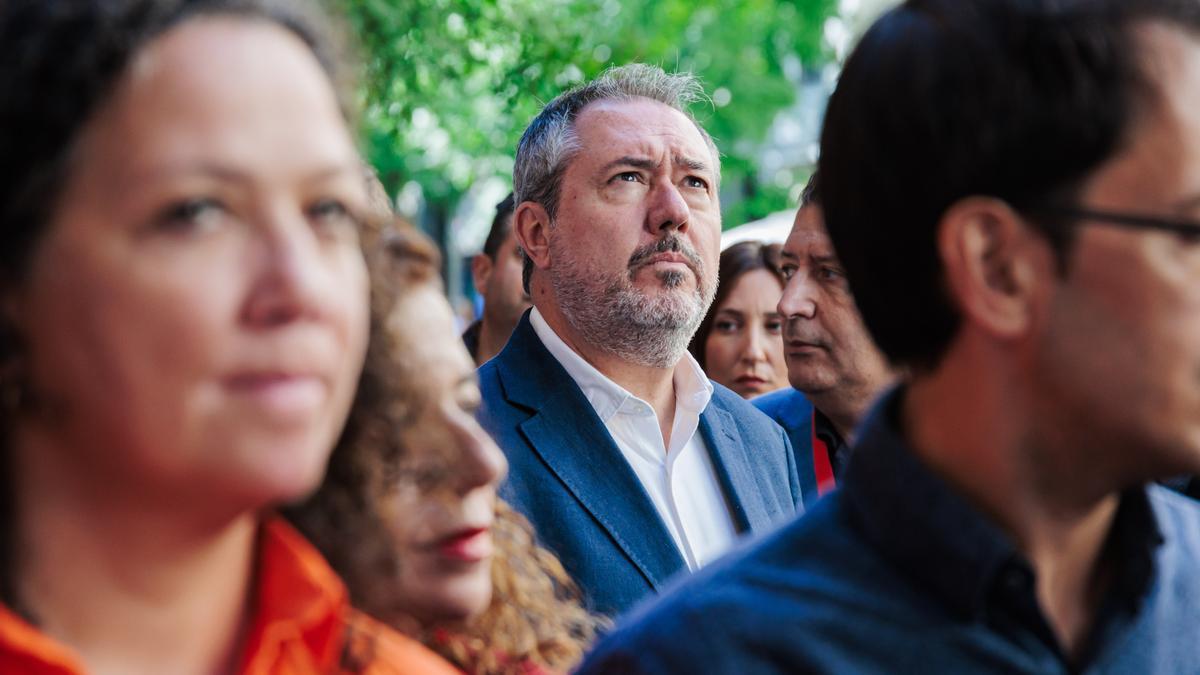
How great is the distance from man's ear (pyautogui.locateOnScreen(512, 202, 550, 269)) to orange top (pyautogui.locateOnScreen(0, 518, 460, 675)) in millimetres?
2579

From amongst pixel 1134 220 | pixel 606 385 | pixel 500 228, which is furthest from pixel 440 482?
pixel 500 228

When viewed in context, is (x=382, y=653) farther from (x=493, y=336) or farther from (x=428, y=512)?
(x=493, y=336)

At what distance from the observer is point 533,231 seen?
436 cm

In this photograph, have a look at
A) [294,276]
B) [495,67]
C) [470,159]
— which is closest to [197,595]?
[294,276]

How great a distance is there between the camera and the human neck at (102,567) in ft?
4.75

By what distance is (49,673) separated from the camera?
1.38 m

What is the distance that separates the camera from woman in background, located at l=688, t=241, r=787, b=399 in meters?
6.60

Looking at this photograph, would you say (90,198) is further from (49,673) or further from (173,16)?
(49,673)

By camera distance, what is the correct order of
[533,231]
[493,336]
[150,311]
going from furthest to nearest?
[493,336], [533,231], [150,311]

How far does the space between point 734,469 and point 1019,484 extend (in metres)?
2.05

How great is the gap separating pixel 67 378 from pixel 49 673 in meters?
0.30

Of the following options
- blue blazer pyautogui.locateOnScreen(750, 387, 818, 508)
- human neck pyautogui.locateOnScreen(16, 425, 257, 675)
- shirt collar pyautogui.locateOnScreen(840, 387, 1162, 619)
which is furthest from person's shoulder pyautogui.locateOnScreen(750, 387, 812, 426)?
human neck pyautogui.locateOnScreen(16, 425, 257, 675)

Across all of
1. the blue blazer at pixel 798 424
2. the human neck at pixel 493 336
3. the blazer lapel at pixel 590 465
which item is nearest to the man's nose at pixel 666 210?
the blazer lapel at pixel 590 465

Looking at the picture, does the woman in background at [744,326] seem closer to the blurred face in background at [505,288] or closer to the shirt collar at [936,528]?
the blurred face in background at [505,288]
